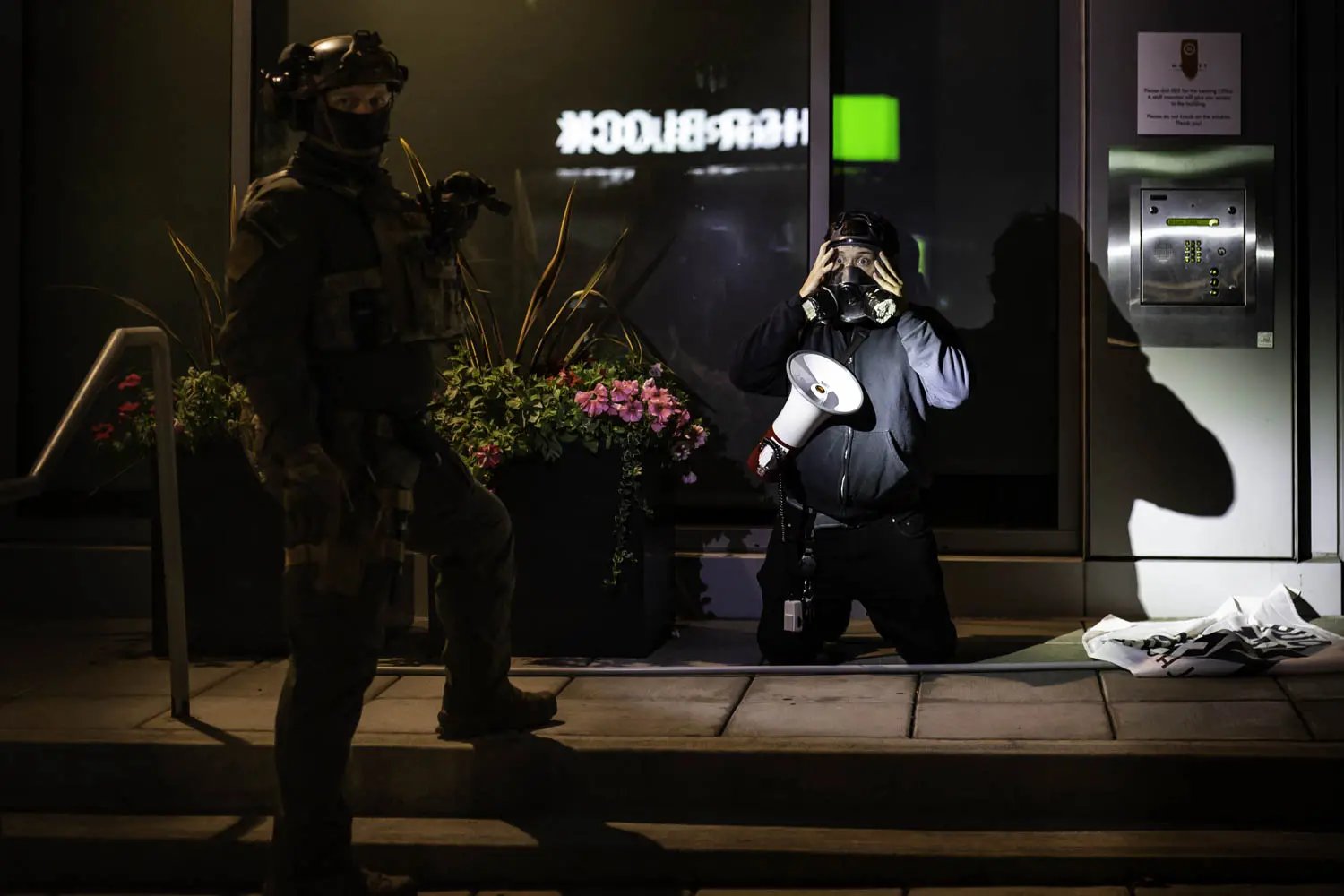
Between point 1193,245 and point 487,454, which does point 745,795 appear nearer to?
point 487,454

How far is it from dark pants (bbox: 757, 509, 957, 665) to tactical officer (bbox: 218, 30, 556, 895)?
187 centimetres

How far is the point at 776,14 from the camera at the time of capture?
7.10m

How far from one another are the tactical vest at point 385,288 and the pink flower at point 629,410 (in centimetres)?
172

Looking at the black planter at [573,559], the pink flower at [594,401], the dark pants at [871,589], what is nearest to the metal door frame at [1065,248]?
the dark pants at [871,589]

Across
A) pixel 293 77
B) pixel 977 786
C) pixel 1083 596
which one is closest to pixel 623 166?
pixel 1083 596

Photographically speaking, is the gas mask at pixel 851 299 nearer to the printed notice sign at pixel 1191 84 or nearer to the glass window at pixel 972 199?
the glass window at pixel 972 199

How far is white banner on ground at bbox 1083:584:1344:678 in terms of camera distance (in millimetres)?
5355

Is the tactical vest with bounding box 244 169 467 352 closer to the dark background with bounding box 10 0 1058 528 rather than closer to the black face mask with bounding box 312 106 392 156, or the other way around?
the black face mask with bounding box 312 106 392 156

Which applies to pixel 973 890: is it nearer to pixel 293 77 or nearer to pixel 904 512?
pixel 904 512

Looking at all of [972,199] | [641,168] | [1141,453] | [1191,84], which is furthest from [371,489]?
[1191,84]

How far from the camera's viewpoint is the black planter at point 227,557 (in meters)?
6.05

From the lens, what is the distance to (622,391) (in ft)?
19.5

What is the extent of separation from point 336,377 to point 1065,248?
393 centimetres

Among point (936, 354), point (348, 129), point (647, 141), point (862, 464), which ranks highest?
point (647, 141)
